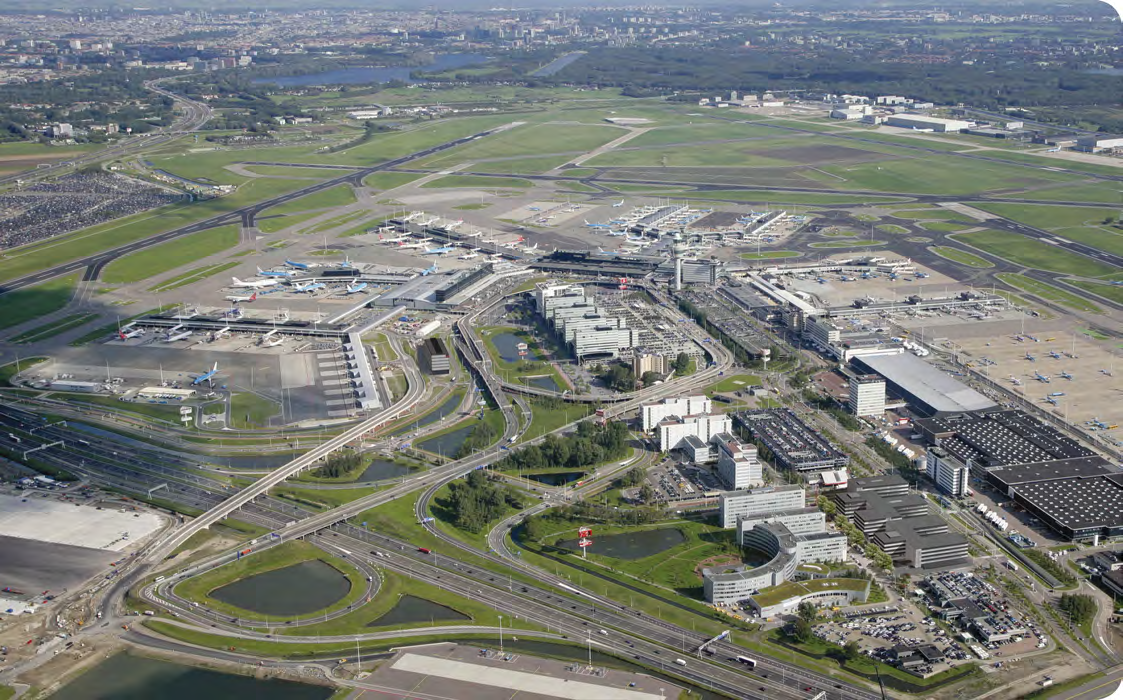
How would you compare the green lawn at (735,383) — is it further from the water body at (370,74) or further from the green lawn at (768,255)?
the water body at (370,74)

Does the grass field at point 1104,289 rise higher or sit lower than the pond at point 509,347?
higher

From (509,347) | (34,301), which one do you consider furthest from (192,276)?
(509,347)

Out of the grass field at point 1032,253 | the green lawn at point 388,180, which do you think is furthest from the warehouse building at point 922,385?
the green lawn at point 388,180

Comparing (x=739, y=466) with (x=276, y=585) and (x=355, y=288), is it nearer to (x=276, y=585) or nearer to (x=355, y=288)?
(x=276, y=585)

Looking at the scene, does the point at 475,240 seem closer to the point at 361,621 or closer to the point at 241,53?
the point at 361,621

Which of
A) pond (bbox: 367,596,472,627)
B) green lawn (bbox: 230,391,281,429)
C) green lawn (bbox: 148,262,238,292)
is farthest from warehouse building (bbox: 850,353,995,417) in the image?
green lawn (bbox: 148,262,238,292)
